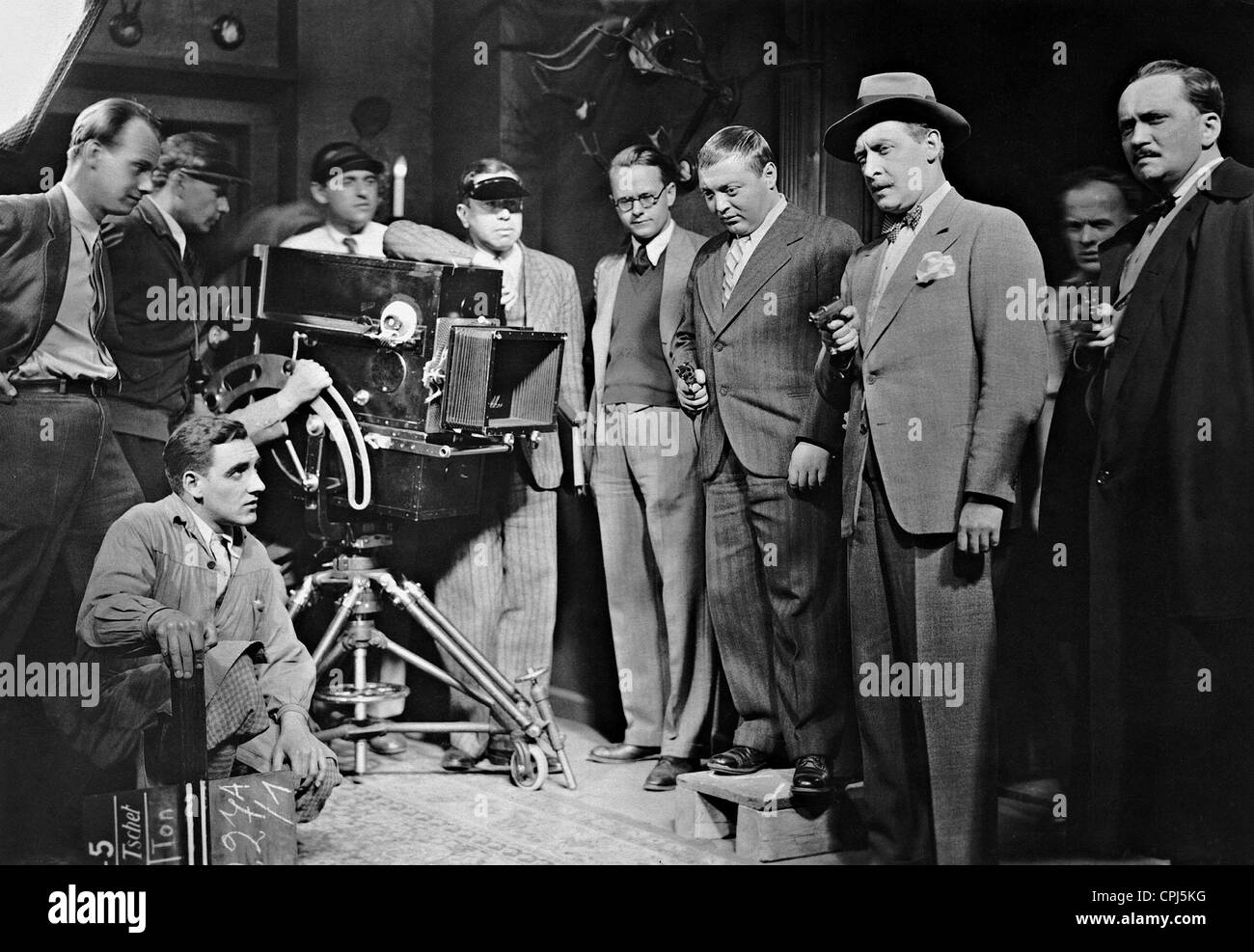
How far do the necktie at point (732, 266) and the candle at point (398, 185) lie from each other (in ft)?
3.41

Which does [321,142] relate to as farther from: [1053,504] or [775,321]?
[1053,504]

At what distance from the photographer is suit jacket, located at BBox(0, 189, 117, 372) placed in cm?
401

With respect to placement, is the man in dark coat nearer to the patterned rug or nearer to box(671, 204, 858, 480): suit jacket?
box(671, 204, 858, 480): suit jacket

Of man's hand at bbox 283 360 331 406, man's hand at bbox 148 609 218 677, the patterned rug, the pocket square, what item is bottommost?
the patterned rug

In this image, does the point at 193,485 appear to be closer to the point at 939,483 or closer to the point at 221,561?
the point at 221,561

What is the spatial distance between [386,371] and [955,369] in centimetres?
168

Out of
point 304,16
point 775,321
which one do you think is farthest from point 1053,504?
point 304,16

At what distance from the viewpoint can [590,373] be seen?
4246 mm

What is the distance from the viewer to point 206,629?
3.88 metres

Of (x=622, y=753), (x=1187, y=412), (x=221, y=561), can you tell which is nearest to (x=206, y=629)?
(x=221, y=561)

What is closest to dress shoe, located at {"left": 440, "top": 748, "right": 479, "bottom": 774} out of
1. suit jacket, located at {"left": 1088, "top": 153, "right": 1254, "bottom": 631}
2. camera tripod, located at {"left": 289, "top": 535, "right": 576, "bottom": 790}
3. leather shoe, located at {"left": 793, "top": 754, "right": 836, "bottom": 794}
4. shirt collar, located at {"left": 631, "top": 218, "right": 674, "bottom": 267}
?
camera tripod, located at {"left": 289, "top": 535, "right": 576, "bottom": 790}

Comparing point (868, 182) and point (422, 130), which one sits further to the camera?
point (422, 130)

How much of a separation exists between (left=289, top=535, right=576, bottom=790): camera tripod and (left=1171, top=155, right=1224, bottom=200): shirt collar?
2351 mm

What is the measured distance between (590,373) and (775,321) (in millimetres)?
646
